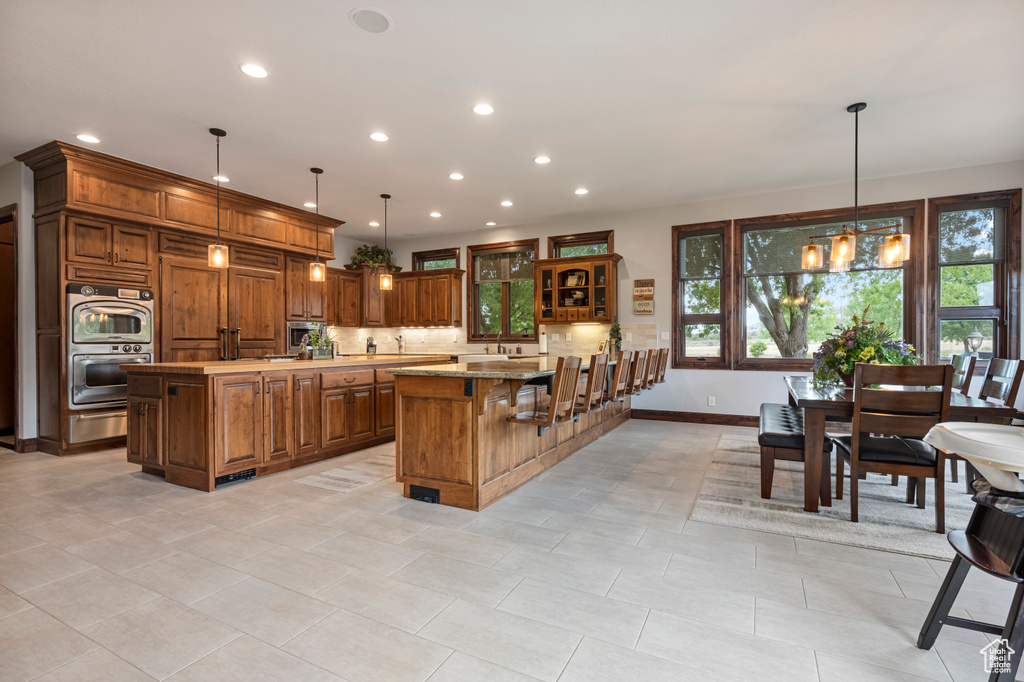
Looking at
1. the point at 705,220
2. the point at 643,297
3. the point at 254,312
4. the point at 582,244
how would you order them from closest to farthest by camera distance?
the point at 254,312
the point at 705,220
the point at 643,297
the point at 582,244

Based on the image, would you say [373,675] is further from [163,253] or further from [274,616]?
[163,253]

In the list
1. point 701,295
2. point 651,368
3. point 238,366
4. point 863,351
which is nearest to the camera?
point 863,351

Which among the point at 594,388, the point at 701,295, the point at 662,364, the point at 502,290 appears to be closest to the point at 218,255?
the point at 594,388

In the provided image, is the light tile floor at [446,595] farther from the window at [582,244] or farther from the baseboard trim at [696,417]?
the window at [582,244]

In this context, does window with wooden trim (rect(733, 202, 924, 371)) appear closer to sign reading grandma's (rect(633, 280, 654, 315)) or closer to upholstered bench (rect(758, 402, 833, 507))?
sign reading grandma's (rect(633, 280, 654, 315))

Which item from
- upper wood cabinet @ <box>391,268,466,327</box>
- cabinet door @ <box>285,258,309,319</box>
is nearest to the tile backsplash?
upper wood cabinet @ <box>391,268,466,327</box>

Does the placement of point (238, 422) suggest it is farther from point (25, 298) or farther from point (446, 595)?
point (25, 298)

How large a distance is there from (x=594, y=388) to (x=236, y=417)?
2676 mm

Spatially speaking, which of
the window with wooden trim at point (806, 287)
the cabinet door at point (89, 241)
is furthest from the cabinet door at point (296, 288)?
the window with wooden trim at point (806, 287)

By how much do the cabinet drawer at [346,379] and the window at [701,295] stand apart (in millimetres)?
4038

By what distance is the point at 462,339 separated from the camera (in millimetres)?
8297

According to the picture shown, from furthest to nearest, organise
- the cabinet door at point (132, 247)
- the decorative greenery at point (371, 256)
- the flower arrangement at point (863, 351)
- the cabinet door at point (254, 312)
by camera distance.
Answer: the decorative greenery at point (371, 256)
the cabinet door at point (254, 312)
the cabinet door at point (132, 247)
the flower arrangement at point (863, 351)

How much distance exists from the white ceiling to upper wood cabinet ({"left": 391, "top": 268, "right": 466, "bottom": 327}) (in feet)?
9.00

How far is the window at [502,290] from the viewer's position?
7.79 m
